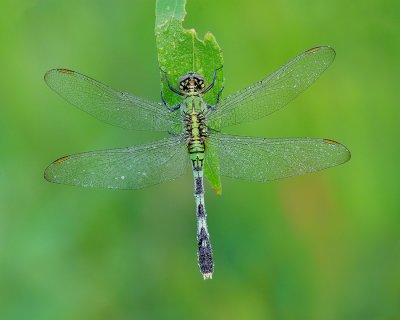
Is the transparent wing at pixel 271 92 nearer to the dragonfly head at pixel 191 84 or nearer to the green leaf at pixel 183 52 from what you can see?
the dragonfly head at pixel 191 84

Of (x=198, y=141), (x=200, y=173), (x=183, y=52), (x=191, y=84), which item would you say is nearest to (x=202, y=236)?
(x=200, y=173)

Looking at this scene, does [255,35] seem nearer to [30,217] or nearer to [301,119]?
[301,119]

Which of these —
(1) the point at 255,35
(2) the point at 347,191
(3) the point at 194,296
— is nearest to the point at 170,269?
(3) the point at 194,296

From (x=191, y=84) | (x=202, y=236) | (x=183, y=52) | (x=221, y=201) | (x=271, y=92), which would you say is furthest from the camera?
(x=221, y=201)

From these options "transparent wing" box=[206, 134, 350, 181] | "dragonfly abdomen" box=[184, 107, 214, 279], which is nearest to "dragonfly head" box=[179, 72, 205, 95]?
"dragonfly abdomen" box=[184, 107, 214, 279]

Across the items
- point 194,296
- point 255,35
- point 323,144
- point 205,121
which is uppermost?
point 255,35

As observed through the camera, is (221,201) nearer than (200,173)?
No

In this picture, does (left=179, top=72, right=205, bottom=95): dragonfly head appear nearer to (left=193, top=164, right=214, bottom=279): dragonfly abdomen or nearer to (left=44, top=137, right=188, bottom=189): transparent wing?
(left=44, top=137, right=188, bottom=189): transparent wing

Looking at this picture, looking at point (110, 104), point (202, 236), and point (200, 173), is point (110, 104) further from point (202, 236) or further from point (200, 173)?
point (202, 236)
